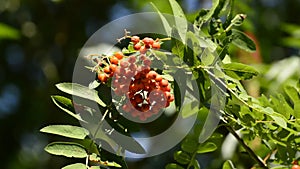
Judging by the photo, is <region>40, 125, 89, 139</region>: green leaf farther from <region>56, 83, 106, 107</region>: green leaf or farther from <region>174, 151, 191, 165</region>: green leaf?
<region>174, 151, 191, 165</region>: green leaf

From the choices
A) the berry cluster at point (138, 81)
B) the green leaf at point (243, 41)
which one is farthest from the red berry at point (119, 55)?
the green leaf at point (243, 41)

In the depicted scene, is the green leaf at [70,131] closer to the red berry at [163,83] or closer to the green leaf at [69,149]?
the green leaf at [69,149]

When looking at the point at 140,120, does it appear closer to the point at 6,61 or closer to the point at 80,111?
the point at 80,111

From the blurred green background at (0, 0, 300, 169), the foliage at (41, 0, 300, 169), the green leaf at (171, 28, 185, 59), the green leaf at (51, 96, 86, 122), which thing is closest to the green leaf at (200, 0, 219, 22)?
the foliage at (41, 0, 300, 169)

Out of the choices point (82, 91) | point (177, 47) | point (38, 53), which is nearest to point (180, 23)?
point (177, 47)

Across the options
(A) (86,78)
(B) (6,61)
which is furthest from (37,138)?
(A) (86,78)
